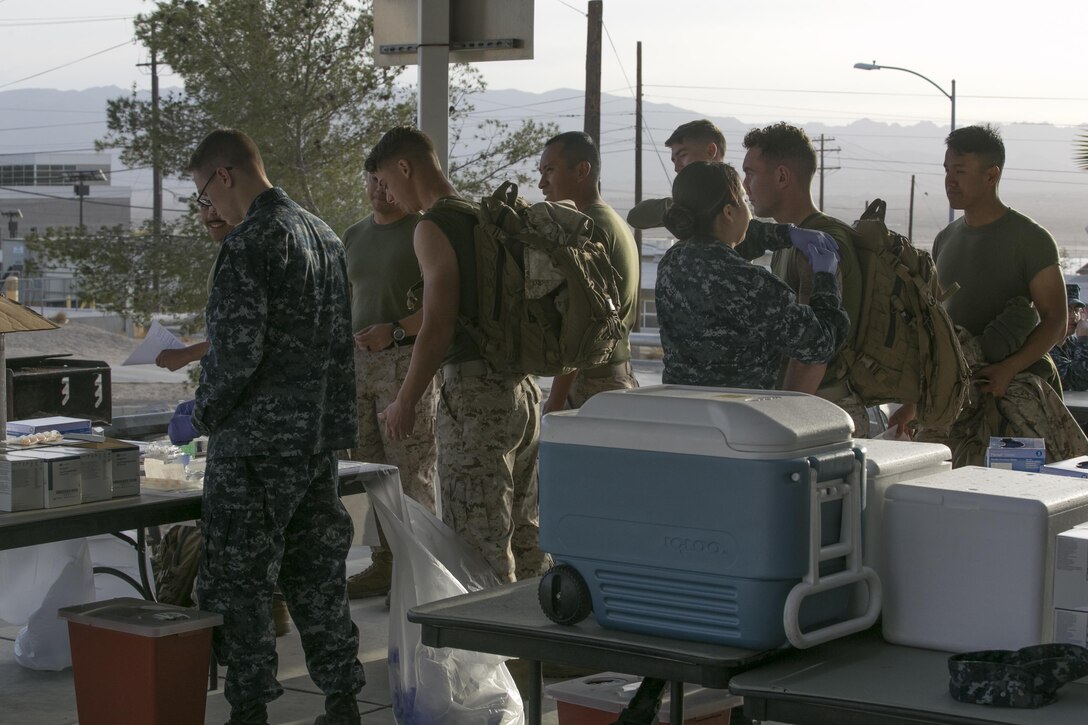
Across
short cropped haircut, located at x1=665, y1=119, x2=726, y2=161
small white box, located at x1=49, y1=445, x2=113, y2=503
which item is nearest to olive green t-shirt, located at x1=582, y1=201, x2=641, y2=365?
short cropped haircut, located at x1=665, y1=119, x2=726, y2=161

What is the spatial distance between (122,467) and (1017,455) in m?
2.40

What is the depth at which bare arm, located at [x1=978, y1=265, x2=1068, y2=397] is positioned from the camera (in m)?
4.39

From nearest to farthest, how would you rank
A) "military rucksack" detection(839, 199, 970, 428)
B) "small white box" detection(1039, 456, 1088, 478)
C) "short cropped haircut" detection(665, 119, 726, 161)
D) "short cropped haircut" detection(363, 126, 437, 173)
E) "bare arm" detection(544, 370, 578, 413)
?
"small white box" detection(1039, 456, 1088, 478), "military rucksack" detection(839, 199, 970, 428), "short cropped haircut" detection(363, 126, 437, 173), "bare arm" detection(544, 370, 578, 413), "short cropped haircut" detection(665, 119, 726, 161)

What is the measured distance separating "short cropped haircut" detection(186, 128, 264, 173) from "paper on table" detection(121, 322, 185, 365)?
0.69 meters

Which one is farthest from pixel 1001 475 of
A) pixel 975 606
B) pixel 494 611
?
pixel 494 611

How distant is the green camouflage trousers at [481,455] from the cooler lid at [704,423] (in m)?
1.67

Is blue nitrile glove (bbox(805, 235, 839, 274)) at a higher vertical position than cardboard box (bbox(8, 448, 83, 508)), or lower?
higher

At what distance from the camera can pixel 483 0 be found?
5367 mm

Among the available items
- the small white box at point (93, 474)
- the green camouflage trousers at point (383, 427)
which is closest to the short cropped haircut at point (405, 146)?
the green camouflage trousers at point (383, 427)

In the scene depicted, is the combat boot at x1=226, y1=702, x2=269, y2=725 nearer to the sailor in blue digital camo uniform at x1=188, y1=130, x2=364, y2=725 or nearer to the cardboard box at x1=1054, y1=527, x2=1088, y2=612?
the sailor in blue digital camo uniform at x1=188, y1=130, x2=364, y2=725

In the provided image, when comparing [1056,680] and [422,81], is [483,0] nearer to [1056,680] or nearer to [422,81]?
→ [422,81]

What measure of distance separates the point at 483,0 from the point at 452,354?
2.05 meters

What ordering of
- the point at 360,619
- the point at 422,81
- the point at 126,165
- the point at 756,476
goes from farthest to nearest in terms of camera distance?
the point at 126,165
the point at 422,81
the point at 360,619
the point at 756,476

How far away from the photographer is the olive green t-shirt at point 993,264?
14.4ft
